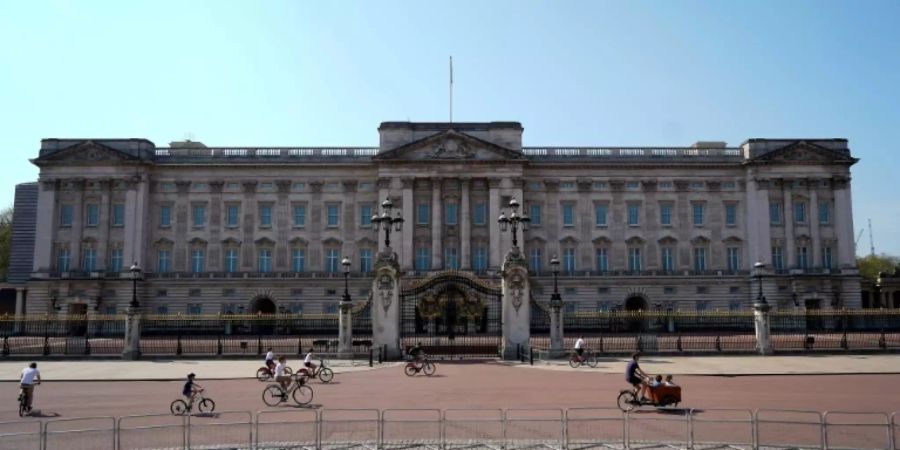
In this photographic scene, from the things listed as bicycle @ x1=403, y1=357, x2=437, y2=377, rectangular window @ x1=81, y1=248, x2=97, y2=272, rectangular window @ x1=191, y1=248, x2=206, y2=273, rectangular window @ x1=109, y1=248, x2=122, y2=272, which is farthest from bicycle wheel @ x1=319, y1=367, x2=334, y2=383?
rectangular window @ x1=81, y1=248, x2=97, y2=272

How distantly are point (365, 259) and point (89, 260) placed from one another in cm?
2438

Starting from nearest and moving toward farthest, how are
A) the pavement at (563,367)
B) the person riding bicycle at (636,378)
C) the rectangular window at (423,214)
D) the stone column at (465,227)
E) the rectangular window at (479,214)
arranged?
the person riding bicycle at (636,378), the pavement at (563,367), the stone column at (465,227), the rectangular window at (423,214), the rectangular window at (479,214)

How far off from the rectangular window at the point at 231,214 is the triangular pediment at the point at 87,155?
30.0ft

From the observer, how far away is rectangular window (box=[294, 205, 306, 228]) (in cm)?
6522

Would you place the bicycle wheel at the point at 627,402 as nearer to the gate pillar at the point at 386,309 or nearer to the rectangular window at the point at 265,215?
the gate pillar at the point at 386,309

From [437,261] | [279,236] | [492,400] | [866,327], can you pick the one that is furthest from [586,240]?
[492,400]

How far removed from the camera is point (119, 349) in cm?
3912

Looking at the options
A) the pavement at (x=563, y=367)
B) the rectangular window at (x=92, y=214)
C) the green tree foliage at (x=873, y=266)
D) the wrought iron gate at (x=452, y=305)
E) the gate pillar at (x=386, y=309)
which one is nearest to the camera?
the pavement at (x=563, y=367)

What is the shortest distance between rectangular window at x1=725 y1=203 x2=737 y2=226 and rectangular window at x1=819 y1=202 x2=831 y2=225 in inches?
298

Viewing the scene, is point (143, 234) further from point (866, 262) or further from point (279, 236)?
point (866, 262)

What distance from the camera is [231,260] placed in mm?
64500

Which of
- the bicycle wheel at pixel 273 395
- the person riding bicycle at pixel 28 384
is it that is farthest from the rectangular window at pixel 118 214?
the person riding bicycle at pixel 28 384

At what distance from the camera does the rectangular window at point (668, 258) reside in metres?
64.8

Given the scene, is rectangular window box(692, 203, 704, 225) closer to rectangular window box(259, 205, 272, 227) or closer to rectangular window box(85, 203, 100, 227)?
rectangular window box(259, 205, 272, 227)
